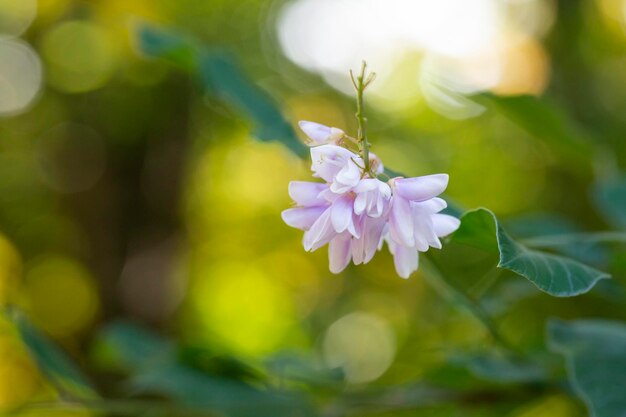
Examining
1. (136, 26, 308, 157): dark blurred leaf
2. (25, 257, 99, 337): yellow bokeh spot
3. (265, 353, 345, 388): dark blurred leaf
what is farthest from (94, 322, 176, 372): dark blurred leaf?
(25, 257, 99, 337): yellow bokeh spot

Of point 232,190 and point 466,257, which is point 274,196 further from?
point 466,257

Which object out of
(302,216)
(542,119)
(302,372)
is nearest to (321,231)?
(302,216)

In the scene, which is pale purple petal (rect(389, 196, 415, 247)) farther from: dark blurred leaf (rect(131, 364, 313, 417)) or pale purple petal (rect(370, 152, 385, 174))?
dark blurred leaf (rect(131, 364, 313, 417))

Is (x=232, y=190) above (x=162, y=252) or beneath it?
above

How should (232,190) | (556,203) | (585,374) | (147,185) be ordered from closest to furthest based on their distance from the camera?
1. (585,374)
2. (556,203)
3. (147,185)
4. (232,190)

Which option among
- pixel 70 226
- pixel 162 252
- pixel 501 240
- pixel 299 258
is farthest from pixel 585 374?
pixel 299 258
